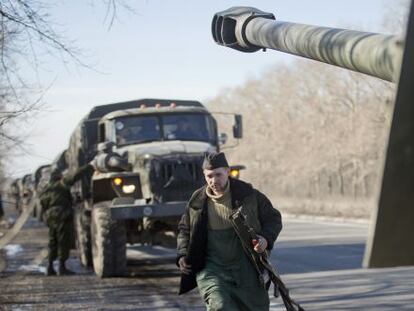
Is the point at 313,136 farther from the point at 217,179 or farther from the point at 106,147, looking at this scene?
the point at 217,179

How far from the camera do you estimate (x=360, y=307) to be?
9453 mm

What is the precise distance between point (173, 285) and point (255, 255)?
711 centimetres

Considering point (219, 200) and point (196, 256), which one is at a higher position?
point (219, 200)

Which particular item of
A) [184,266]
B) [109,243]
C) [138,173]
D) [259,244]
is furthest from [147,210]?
[259,244]

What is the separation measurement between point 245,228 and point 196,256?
0.45 meters

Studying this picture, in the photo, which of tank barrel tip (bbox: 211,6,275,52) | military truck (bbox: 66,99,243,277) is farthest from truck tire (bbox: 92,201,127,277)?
tank barrel tip (bbox: 211,6,275,52)

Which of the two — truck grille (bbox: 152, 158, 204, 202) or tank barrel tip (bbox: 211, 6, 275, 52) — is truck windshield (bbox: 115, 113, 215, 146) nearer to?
truck grille (bbox: 152, 158, 204, 202)

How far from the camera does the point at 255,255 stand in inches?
239

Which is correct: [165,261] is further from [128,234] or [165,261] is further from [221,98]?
[221,98]

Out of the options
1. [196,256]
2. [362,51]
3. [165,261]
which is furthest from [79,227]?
[362,51]

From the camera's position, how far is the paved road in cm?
1038

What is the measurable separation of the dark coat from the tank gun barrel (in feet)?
3.40

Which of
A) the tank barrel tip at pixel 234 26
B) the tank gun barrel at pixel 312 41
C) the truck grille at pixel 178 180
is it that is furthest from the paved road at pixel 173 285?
the tank gun barrel at pixel 312 41

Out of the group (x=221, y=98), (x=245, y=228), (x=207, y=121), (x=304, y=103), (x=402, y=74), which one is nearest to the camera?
(x=402, y=74)
